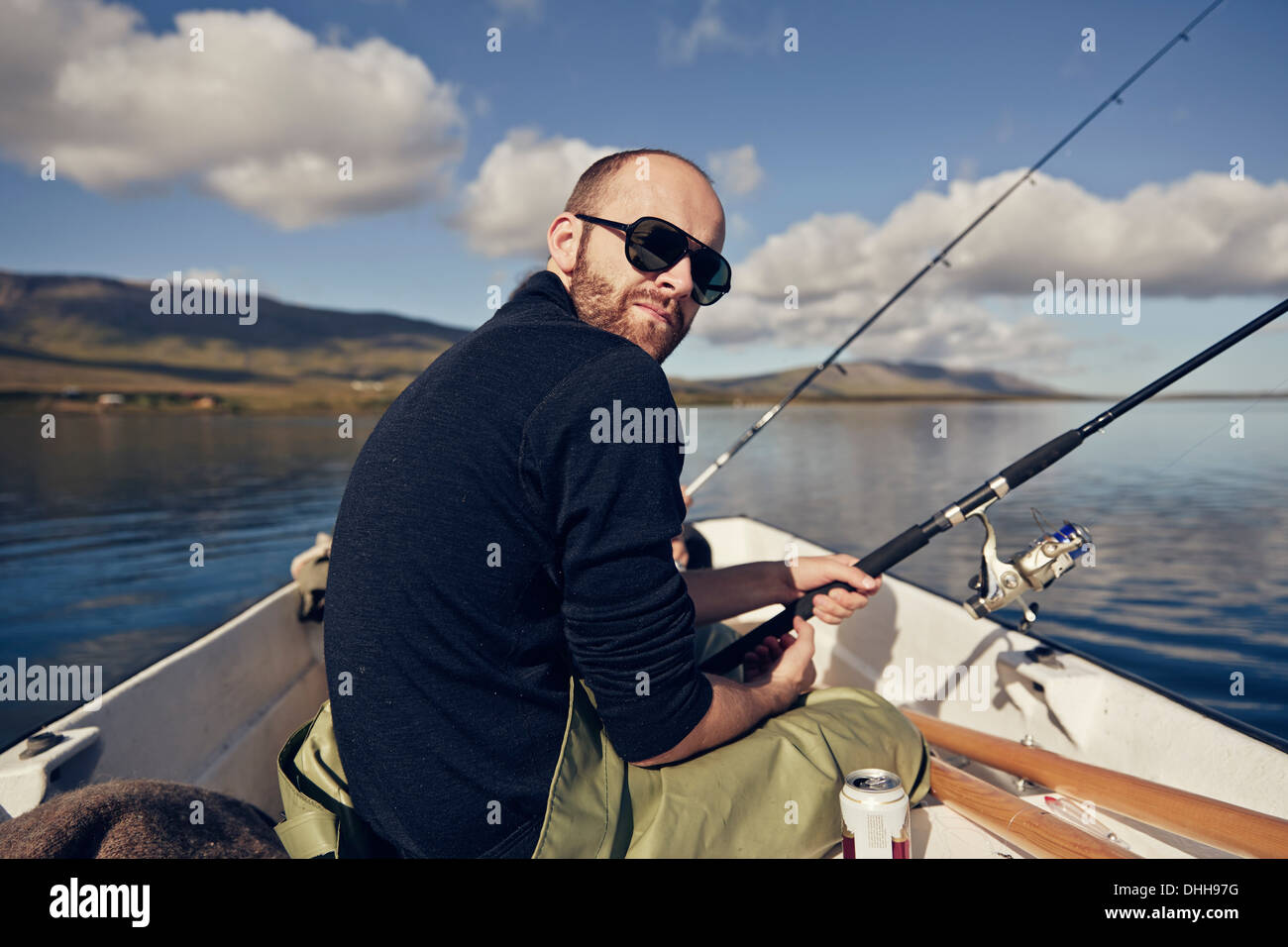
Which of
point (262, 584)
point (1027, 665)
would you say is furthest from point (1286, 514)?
point (262, 584)

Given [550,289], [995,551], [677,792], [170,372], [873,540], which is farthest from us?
[170,372]

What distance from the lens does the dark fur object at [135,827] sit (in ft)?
6.16

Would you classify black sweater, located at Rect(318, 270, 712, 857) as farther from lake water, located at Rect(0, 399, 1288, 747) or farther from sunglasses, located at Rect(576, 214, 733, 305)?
lake water, located at Rect(0, 399, 1288, 747)

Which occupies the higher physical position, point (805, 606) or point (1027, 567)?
point (1027, 567)

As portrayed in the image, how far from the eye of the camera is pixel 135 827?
204 cm

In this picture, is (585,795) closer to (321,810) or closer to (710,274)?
(321,810)

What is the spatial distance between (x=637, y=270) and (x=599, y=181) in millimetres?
353

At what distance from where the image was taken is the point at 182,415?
97500 mm

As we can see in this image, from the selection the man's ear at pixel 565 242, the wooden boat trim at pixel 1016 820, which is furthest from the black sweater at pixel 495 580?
the wooden boat trim at pixel 1016 820

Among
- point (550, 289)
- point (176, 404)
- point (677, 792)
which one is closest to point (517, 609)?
point (677, 792)

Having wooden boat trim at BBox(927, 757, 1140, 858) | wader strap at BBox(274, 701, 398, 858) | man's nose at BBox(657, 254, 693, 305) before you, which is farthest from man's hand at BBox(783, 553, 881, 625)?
wader strap at BBox(274, 701, 398, 858)

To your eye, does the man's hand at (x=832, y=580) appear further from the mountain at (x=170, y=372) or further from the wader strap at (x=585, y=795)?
the mountain at (x=170, y=372)

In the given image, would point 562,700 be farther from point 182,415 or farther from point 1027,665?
point 182,415

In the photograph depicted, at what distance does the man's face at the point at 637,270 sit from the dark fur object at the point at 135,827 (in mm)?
1907
